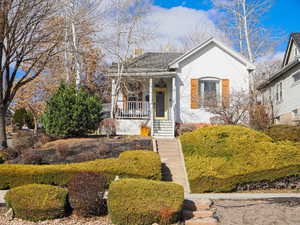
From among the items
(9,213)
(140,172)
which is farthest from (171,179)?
(9,213)

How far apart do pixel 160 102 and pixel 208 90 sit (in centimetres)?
327

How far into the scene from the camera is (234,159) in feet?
30.7

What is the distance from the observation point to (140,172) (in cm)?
874

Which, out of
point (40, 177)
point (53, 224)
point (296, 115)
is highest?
point (296, 115)

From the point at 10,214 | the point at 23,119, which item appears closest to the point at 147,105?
the point at 10,214

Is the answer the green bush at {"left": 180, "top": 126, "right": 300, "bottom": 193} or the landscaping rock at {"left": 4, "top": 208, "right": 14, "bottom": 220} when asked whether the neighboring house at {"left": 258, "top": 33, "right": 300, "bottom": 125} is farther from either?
the landscaping rock at {"left": 4, "top": 208, "right": 14, "bottom": 220}

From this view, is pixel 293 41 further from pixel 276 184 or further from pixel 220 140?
pixel 276 184

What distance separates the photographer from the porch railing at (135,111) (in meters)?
17.1

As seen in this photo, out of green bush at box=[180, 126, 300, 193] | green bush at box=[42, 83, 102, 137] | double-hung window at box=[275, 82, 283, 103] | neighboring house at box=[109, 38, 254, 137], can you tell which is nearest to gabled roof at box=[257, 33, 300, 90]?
double-hung window at box=[275, 82, 283, 103]

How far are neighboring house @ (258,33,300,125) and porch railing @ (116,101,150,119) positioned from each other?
8942 mm

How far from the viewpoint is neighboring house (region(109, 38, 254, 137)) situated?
17.1 metres

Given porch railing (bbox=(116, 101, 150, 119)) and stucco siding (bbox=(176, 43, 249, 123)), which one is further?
stucco siding (bbox=(176, 43, 249, 123))

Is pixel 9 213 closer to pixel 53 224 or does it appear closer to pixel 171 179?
pixel 53 224

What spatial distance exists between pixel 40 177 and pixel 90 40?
14.4m
